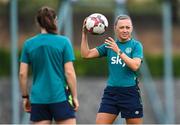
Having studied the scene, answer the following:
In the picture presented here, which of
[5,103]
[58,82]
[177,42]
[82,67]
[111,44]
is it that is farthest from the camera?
[177,42]

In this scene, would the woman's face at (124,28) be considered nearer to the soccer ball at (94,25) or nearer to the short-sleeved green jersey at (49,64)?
the soccer ball at (94,25)

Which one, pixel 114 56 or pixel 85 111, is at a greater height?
pixel 114 56

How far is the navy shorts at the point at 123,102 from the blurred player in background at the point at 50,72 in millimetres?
1078

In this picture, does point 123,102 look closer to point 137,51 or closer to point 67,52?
point 137,51

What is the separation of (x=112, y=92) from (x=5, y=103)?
1024 cm

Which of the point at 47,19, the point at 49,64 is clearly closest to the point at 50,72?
the point at 49,64

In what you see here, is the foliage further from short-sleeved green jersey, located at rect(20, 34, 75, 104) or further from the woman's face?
short-sleeved green jersey, located at rect(20, 34, 75, 104)

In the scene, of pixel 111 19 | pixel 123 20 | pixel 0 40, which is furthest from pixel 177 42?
pixel 123 20

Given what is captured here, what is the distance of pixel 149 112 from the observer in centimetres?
1933

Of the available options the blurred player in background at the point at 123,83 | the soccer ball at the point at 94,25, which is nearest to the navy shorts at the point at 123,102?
the blurred player in background at the point at 123,83

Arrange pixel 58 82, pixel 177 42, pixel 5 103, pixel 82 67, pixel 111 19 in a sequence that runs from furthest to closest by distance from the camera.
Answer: pixel 177 42
pixel 111 19
pixel 82 67
pixel 5 103
pixel 58 82

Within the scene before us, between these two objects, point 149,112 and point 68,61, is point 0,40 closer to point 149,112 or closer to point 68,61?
point 149,112

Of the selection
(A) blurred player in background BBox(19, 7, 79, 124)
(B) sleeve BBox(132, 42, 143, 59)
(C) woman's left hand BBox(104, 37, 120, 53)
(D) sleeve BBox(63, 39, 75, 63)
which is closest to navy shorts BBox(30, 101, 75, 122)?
(A) blurred player in background BBox(19, 7, 79, 124)

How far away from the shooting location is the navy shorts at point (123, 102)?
8.58 meters
